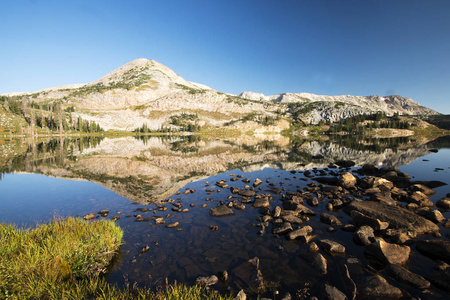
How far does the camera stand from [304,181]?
1276 inches

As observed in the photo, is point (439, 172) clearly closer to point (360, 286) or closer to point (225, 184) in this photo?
point (225, 184)

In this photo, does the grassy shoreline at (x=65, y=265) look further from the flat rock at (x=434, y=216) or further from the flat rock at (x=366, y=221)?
the flat rock at (x=434, y=216)

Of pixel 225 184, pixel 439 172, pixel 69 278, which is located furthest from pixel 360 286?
pixel 439 172

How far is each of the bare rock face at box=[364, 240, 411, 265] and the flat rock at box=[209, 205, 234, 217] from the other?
444 inches

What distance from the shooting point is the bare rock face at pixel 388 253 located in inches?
482

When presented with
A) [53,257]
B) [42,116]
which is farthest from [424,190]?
[42,116]

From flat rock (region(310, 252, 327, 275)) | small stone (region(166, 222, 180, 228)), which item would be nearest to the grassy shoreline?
small stone (region(166, 222, 180, 228))

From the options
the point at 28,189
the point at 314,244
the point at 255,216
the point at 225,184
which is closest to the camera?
the point at 314,244

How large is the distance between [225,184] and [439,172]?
41.5 m

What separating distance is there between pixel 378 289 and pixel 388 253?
367 cm

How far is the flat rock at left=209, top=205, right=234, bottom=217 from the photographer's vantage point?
19680mm

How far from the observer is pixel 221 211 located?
66.2 ft

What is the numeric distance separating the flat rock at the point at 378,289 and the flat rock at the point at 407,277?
1263 millimetres

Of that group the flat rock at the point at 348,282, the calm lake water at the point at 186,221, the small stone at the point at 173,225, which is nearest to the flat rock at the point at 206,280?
the calm lake water at the point at 186,221
